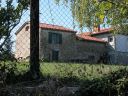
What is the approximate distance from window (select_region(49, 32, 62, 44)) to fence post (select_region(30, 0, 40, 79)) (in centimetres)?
4066

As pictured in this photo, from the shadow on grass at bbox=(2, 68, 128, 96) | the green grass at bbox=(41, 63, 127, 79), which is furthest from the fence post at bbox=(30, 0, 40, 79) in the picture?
the green grass at bbox=(41, 63, 127, 79)

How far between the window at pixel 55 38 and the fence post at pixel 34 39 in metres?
40.7

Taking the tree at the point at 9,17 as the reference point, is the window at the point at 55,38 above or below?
above

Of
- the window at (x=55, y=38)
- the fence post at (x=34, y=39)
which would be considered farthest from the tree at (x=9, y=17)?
the window at (x=55, y=38)

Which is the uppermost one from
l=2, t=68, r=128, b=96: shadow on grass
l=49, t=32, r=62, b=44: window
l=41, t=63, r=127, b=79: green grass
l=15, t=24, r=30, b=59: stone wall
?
l=49, t=32, r=62, b=44: window

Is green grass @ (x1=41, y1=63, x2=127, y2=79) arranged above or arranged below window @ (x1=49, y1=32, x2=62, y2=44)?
below

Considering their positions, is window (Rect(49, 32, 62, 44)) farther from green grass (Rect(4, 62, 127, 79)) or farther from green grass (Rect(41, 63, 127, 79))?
green grass (Rect(4, 62, 127, 79))

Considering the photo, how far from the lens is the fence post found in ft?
18.9

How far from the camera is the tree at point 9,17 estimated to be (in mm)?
5348

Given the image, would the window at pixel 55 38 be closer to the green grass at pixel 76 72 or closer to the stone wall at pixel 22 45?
the green grass at pixel 76 72

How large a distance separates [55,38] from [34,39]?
1673 inches

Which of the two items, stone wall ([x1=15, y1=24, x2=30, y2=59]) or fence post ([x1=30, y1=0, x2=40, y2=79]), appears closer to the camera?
fence post ([x1=30, y1=0, x2=40, y2=79])

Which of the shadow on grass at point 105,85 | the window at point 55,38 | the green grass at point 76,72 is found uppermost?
the window at point 55,38

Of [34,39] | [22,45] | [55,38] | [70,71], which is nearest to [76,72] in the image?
[70,71]
